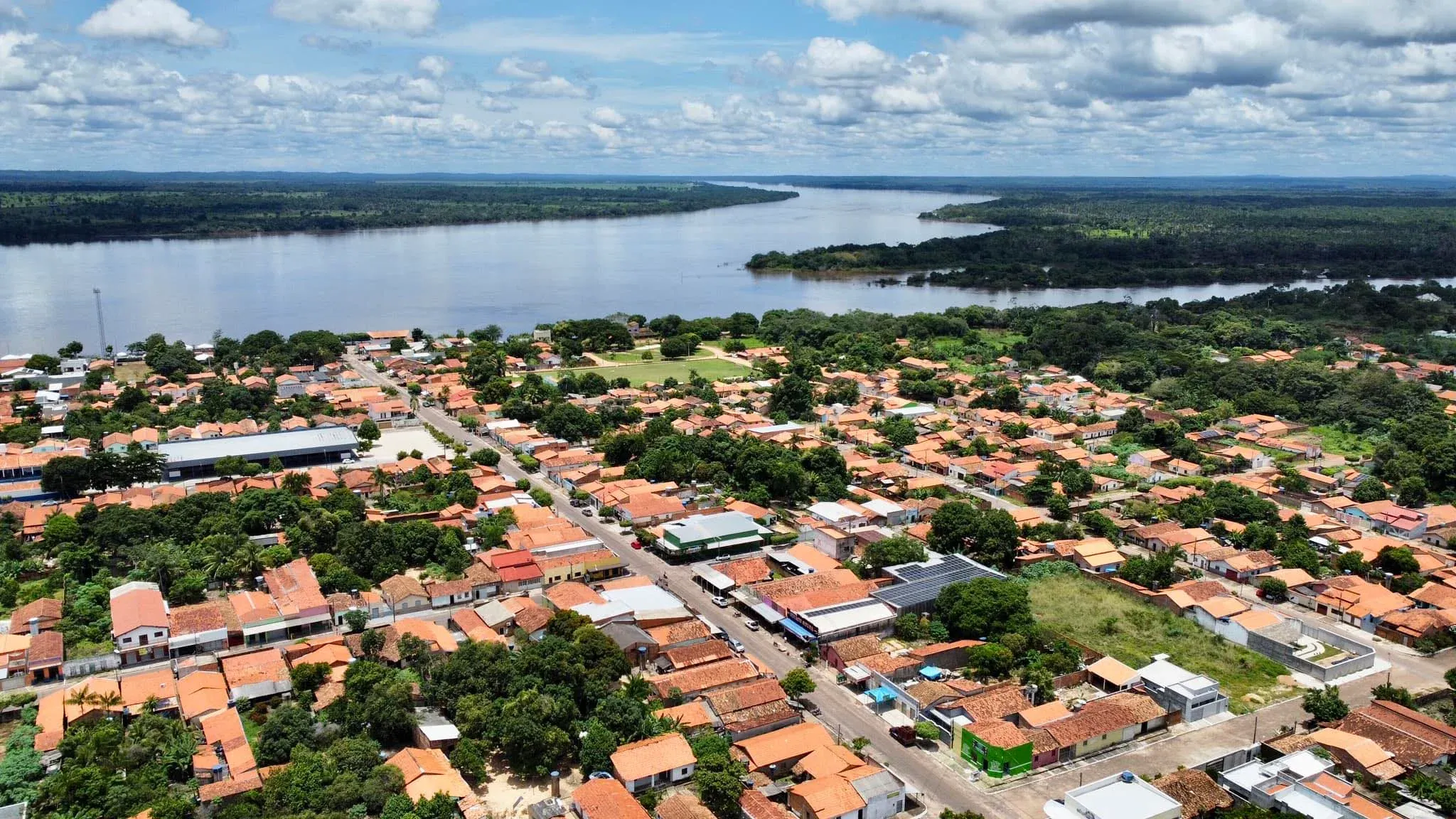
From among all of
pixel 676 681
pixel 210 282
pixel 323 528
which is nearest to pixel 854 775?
pixel 676 681

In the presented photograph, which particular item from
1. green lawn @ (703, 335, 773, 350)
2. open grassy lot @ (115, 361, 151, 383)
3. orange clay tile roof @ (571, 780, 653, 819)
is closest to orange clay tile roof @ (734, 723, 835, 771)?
orange clay tile roof @ (571, 780, 653, 819)

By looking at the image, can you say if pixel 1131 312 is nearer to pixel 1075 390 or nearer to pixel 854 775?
pixel 1075 390

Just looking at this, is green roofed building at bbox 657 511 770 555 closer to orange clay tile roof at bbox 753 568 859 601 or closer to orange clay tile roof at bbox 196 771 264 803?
orange clay tile roof at bbox 753 568 859 601

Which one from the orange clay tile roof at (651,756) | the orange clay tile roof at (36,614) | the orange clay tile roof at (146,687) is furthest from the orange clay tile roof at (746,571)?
the orange clay tile roof at (36,614)

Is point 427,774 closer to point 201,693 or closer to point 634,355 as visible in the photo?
point 201,693

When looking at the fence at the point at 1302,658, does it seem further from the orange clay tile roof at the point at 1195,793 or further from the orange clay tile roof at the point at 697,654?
the orange clay tile roof at the point at 697,654

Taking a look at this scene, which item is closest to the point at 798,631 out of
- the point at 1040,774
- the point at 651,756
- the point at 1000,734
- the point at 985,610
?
the point at 985,610
